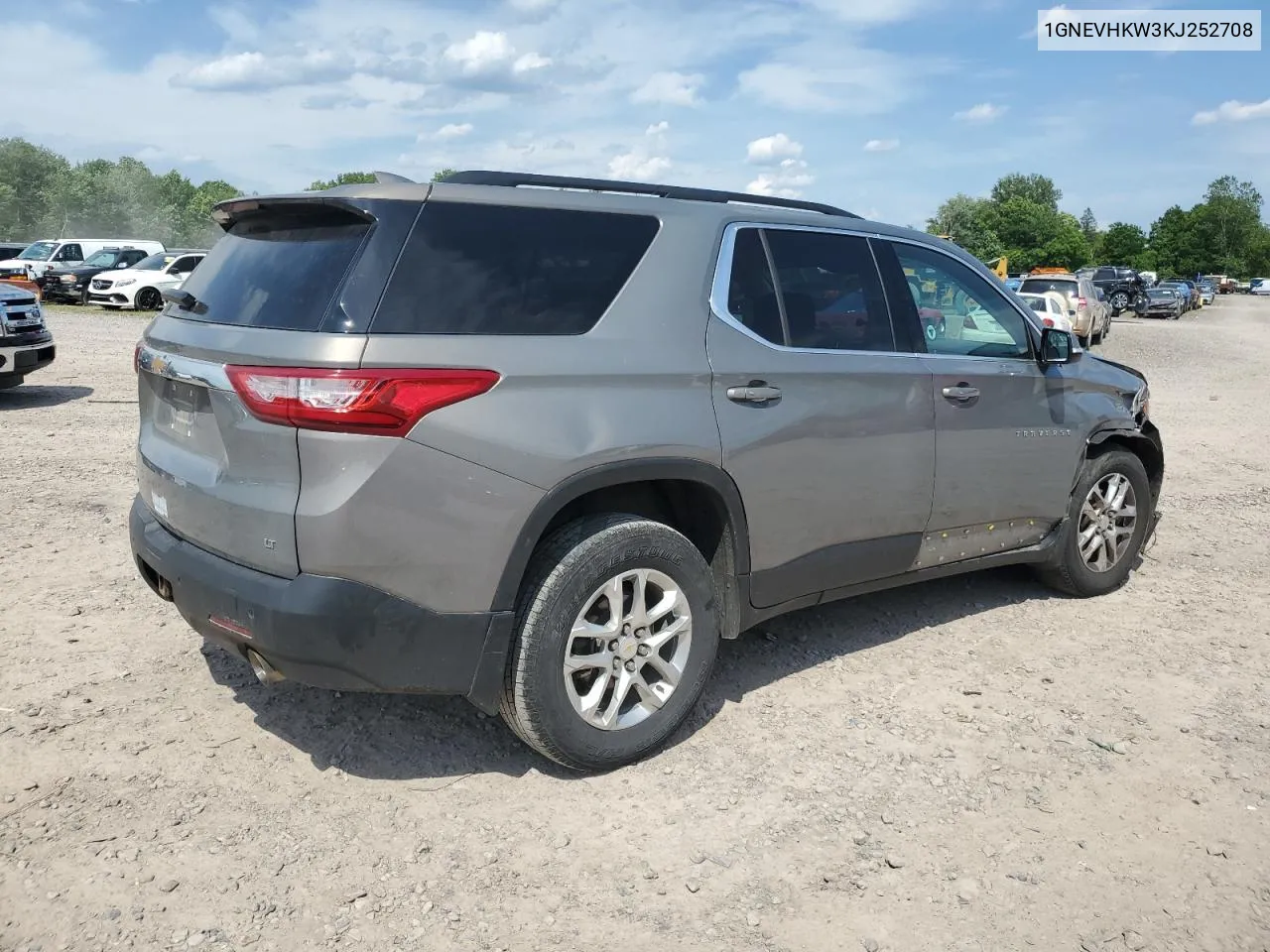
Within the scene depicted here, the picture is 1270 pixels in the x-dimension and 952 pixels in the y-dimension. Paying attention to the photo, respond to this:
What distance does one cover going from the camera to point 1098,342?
27.0 metres

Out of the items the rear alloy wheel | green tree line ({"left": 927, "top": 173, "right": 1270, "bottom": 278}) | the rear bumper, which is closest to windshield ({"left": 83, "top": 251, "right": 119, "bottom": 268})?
the rear alloy wheel

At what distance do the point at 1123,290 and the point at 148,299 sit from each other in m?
38.7

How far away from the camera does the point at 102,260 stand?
28531 mm

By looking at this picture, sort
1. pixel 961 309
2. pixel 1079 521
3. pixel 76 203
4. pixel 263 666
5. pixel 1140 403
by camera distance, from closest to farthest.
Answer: pixel 263 666, pixel 961 309, pixel 1079 521, pixel 1140 403, pixel 76 203

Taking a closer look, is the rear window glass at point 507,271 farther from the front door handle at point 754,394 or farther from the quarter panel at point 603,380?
the front door handle at point 754,394

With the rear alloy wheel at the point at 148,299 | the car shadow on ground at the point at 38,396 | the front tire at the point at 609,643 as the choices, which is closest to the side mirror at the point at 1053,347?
the front tire at the point at 609,643

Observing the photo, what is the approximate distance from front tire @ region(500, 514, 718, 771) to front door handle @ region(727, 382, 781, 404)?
521 millimetres

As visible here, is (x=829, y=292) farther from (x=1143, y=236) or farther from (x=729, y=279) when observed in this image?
(x=1143, y=236)

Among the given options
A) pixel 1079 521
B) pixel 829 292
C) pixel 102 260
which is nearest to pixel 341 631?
pixel 829 292

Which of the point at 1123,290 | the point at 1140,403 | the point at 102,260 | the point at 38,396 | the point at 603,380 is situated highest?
the point at 603,380

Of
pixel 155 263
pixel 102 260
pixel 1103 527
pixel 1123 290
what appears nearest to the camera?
pixel 1103 527

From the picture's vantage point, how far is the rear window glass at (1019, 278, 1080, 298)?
82.4 ft

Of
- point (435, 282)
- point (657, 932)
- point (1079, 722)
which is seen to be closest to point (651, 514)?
point (435, 282)

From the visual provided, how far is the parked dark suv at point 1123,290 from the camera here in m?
44.7
